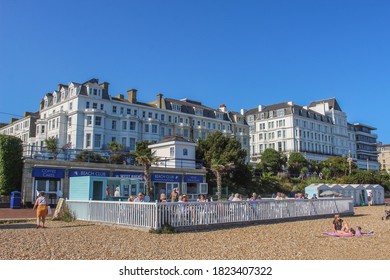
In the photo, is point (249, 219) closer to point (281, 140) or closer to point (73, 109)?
point (73, 109)

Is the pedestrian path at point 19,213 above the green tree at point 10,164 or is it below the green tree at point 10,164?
below

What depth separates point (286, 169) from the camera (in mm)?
65125

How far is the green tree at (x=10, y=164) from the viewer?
24812mm

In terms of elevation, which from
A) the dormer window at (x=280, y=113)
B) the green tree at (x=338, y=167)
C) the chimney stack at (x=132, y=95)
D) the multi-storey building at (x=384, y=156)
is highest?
the dormer window at (x=280, y=113)

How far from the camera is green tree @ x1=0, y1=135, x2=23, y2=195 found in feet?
81.4

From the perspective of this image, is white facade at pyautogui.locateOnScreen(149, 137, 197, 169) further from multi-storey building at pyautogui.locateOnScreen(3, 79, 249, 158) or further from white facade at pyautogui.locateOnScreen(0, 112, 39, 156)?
white facade at pyautogui.locateOnScreen(0, 112, 39, 156)

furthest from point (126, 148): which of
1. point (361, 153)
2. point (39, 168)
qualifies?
point (361, 153)

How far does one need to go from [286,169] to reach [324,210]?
45.2 metres

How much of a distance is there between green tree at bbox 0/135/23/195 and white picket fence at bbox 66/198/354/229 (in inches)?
338

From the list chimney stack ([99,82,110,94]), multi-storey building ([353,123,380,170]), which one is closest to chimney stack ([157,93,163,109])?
chimney stack ([99,82,110,94])

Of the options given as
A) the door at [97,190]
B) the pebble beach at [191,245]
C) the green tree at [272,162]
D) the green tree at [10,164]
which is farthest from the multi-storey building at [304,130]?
the pebble beach at [191,245]

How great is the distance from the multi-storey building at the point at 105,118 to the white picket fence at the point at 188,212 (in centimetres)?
3784

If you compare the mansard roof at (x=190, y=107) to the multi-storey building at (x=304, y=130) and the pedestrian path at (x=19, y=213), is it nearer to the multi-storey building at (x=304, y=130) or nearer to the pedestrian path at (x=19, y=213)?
the multi-storey building at (x=304, y=130)

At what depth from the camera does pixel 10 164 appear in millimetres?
25141
